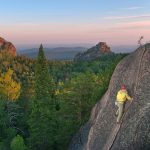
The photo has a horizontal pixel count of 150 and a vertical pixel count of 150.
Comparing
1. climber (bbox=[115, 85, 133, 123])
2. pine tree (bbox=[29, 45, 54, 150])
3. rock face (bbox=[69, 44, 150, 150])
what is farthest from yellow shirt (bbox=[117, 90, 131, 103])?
pine tree (bbox=[29, 45, 54, 150])

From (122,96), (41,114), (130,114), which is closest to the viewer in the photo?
(130,114)

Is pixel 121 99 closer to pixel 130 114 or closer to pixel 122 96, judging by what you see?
pixel 122 96

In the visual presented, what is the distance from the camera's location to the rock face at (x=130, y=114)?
104 ft

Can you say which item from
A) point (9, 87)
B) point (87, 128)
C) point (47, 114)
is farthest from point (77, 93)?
point (9, 87)

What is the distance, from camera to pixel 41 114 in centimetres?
6725

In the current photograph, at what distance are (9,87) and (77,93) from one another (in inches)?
1545

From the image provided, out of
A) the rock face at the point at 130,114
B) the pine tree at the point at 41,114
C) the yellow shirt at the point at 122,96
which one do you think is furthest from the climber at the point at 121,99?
the pine tree at the point at 41,114

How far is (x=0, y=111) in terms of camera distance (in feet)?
283

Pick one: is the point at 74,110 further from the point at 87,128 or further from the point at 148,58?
the point at 148,58

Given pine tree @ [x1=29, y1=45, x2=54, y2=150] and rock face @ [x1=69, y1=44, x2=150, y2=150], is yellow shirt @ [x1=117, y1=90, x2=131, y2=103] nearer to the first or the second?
rock face @ [x1=69, y1=44, x2=150, y2=150]

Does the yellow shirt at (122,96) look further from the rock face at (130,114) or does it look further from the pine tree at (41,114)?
the pine tree at (41,114)

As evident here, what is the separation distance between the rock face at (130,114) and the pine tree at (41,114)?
82.3 ft

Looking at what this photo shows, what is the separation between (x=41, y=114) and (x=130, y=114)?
3563cm

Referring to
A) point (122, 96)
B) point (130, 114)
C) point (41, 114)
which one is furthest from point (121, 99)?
point (41, 114)
